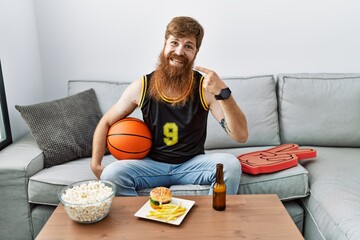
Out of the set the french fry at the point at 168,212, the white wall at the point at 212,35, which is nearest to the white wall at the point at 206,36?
the white wall at the point at 212,35

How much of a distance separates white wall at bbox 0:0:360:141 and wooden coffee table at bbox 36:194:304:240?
1517 millimetres

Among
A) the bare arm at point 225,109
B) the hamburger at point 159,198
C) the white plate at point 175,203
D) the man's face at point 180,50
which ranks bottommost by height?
the white plate at point 175,203

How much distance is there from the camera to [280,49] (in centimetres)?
274

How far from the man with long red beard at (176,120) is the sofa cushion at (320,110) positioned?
2.44 feet

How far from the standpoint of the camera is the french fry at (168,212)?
4.49 feet

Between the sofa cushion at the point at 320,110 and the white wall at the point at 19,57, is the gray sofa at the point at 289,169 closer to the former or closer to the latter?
the sofa cushion at the point at 320,110

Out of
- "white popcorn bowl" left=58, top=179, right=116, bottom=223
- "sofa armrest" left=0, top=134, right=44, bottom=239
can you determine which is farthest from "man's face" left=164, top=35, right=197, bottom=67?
"sofa armrest" left=0, top=134, right=44, bottom=239

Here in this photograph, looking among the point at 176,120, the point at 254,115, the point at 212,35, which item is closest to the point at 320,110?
the point at 254,115

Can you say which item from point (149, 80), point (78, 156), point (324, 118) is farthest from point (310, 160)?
point (78, 156)

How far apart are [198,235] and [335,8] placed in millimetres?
2210

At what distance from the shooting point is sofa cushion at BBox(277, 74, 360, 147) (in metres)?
2.42

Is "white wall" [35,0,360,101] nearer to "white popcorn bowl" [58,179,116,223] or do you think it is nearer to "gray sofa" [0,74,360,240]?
"gray sofa" [0,74,360,240]

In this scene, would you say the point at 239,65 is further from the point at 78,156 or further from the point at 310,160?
the point at 78,156

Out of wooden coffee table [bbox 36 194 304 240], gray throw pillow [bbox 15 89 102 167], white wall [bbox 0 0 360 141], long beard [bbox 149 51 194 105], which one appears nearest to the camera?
wooden coffee table [bbox 36 194 304 240]
